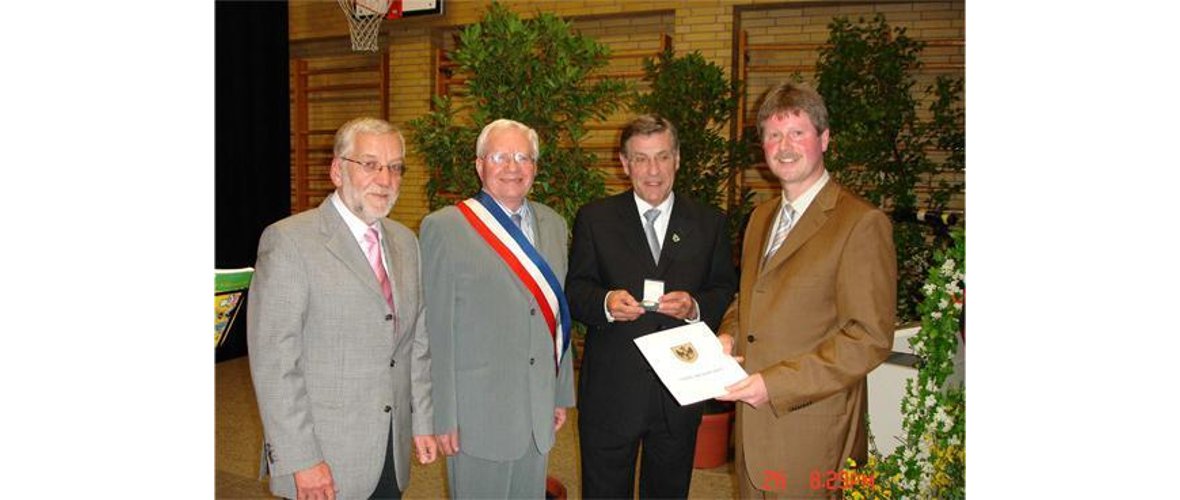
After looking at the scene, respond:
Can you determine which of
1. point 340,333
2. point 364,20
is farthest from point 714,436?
point 364,20

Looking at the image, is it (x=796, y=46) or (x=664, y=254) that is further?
(x=796, y=46)

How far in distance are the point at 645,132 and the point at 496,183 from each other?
0.52 meters

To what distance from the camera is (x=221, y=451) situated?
493 cm

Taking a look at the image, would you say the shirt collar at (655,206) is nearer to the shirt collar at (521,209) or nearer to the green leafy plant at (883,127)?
the shirt collar at (521,209)

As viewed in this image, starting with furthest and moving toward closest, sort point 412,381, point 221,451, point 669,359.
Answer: point 221,451 → point 412,381 → point 669,359

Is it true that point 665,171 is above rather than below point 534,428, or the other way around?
above

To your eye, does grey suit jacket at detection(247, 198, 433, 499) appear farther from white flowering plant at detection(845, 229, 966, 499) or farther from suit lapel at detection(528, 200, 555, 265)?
white flowering plant at detection(845, 229, 966, 499)

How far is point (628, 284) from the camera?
2.57 meters

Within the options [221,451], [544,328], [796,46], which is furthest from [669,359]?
[796,46]

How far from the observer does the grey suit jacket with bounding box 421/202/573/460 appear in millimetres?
2434

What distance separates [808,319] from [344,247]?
4.01 feet

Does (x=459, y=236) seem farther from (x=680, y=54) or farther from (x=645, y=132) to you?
(x=680, y=54)

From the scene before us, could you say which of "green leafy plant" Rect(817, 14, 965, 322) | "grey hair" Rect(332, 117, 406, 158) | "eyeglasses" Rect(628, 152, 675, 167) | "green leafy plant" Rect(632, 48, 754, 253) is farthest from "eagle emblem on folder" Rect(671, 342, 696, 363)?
"green leafy plant" Rect(817, 14, 965, 322)

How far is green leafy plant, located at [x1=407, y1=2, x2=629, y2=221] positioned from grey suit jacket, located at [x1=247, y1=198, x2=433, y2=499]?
6.19 feet
